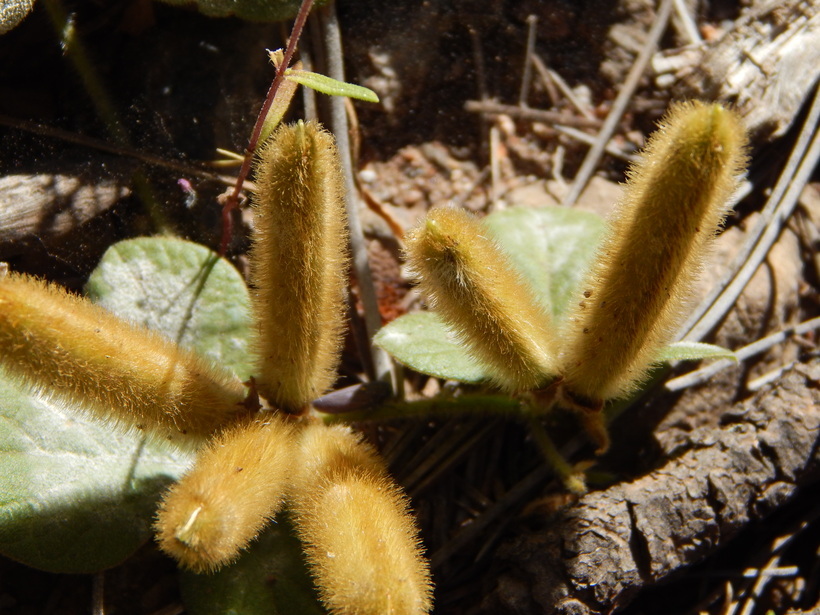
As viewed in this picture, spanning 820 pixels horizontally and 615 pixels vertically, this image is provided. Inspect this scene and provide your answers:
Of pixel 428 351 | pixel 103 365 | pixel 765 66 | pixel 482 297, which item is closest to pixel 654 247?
pixel 482 297

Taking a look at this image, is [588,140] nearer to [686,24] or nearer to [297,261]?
[686,24]

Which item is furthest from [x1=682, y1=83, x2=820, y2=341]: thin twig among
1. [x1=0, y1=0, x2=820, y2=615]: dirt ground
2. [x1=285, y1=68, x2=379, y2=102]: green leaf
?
[x1=285, y1=68, x2=379, y2=102]: green leaf

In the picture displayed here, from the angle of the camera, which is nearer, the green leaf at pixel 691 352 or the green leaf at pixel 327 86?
the green leaf at pixel 327 86

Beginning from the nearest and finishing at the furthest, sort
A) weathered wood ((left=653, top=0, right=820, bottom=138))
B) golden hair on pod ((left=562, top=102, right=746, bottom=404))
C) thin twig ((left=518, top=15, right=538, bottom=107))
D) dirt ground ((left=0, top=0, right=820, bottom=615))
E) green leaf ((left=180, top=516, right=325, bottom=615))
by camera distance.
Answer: golden hair on pod ((left=562, top=102, right=746, bottom=404)) → green leaf ((left=180, top=516, right=325, bottom=615)) → dirt ground ((left=0, top=0, right=820, bottom=615)) → weathered wood ((left=653, top=0, right=820, bottom=138)) → thin twig ((left=518, top=15, right=538, bottom=107))

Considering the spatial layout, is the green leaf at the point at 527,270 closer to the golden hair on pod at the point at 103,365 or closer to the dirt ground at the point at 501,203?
the dirt ground at the point at 501,203

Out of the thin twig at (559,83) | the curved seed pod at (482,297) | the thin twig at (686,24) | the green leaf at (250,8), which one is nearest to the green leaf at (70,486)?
the curved seed pod at (482,297)

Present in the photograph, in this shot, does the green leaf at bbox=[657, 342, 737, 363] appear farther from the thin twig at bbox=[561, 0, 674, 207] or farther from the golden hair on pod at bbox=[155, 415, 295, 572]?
the golden hair on pod at bbox=[155, 415, 295, 572]
